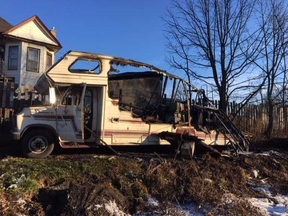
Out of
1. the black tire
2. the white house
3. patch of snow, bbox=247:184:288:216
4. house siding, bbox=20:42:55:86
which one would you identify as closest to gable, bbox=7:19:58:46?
the white house

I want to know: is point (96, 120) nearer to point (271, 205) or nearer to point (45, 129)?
point (45, 129)

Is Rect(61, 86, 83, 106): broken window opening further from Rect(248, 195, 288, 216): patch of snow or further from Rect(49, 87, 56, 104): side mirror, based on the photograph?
Rect(248, 195, 288, 216): patch of snow

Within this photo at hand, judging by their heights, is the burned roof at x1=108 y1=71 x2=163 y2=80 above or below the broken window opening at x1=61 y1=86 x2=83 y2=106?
above

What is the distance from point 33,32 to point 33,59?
196cm

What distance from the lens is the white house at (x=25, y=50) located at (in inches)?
753

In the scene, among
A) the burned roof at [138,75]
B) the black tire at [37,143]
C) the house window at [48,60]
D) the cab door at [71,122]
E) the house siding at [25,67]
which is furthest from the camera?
the house window at [48,60]

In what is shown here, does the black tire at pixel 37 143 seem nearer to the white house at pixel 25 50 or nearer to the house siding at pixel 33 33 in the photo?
the white house at pixel 25 50

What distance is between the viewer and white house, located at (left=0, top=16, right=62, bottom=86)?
19125mm

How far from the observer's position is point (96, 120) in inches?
308

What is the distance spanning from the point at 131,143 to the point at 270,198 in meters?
3.77

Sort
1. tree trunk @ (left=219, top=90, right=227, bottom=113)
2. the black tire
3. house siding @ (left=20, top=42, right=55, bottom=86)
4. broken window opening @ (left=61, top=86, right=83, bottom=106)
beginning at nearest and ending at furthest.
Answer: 1. the black tire
2. broken window opening @ (left=61, top=86, right=83, bottom=106)
3. tree trunk @ (left=219, top=90, right=227, bottom=113)
4. house siding @ (left=20, top=42, right=55, bottom=86)

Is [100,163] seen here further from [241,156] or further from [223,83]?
[223,83]

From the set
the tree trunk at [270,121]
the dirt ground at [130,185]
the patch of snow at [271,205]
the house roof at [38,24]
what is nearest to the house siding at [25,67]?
the house roof at [38,24]

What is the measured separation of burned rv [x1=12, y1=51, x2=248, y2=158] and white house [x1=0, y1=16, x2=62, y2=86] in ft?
39.7
